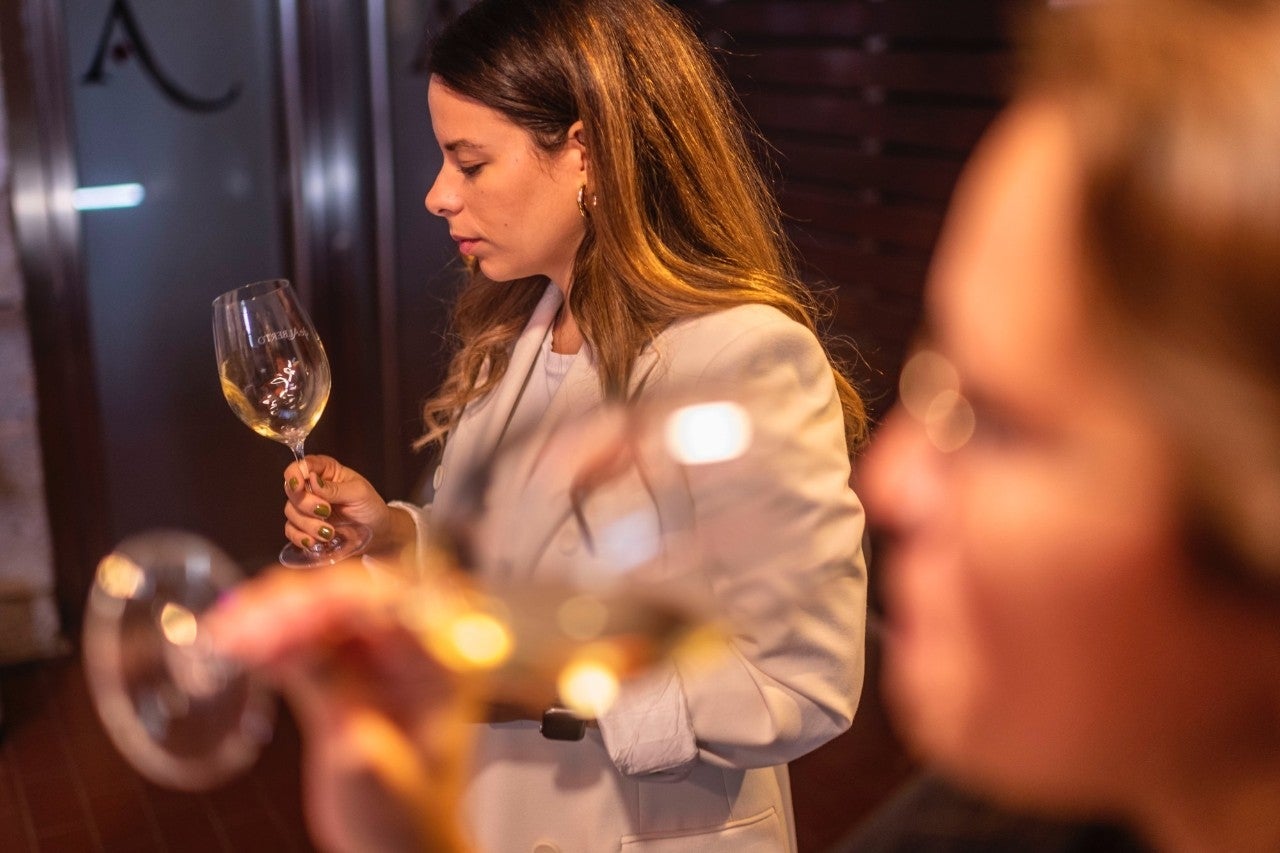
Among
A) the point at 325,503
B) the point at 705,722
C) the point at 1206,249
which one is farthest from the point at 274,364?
the point at 1206,249

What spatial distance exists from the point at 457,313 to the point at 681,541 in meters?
1.54

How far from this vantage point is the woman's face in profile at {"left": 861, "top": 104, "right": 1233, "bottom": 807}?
44cm

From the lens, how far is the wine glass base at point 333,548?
154 cm

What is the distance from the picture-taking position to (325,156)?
4.46 m

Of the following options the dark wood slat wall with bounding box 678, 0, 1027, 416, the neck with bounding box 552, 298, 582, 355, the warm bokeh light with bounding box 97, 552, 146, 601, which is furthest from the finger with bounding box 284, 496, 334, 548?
the dark wood slat wall with bounding box 678, 0, 1027, 416

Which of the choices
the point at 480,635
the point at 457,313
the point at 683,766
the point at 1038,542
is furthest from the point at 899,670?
the point at 457,313

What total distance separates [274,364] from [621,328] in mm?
499

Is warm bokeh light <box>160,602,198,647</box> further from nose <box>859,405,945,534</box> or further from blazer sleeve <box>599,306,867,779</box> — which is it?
nose <box>859,405,945,534</box>

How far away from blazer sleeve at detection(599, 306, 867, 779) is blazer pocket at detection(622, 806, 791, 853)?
0.32 feet

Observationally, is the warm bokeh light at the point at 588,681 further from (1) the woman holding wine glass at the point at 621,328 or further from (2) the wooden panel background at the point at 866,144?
(2) the wooden panel background at the point at 866,144

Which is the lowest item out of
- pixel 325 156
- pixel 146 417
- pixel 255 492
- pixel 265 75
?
pixel 255 492

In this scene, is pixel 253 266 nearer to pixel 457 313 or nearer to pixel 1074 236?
pixel 457 313

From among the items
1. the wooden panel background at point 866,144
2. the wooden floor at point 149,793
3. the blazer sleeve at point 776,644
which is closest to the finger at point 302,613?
the blazer sleeve at point 776,644

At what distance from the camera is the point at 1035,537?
1.49ft
